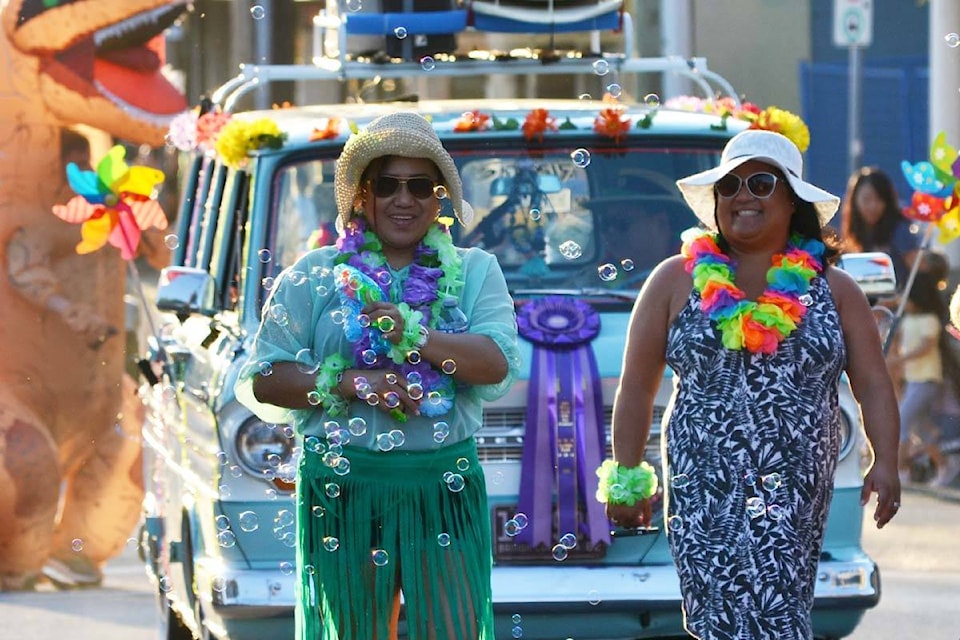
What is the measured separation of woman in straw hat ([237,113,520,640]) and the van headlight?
4.58ft

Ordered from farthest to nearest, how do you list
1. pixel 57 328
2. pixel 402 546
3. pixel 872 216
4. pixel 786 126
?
pixel 872 216 → pixel 57 328 → pixel 786 126 → pixel 402 546

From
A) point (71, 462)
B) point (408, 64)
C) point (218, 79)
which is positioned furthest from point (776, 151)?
point (218, 79)

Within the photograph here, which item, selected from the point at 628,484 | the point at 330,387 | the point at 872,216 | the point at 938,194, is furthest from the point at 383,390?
the point at 872,216

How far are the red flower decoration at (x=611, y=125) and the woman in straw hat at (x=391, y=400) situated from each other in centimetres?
217

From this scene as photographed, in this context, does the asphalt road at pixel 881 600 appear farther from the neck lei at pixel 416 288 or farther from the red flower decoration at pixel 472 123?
the neck lei at pixel 416 288

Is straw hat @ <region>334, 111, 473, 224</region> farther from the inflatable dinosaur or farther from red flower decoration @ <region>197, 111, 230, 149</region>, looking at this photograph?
the inflatable dinosaur

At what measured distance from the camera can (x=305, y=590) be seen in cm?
497

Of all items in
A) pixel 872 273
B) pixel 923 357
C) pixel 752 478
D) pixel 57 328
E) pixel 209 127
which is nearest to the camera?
pixel 752 478

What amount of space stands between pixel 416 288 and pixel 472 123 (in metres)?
2.27

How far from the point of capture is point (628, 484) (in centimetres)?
539

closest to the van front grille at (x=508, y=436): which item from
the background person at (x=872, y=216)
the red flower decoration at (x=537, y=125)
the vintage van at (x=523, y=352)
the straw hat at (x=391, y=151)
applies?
the vintage van at (x=523, y=352)

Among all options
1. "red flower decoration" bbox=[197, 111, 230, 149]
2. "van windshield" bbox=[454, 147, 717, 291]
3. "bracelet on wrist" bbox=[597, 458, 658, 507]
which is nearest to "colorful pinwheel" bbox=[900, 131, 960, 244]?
"van windshield" bbox=[454, 147, 717, 291]

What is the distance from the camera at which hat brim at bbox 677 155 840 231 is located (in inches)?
211

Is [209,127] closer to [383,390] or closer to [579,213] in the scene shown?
[579,213]
